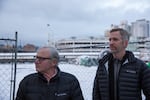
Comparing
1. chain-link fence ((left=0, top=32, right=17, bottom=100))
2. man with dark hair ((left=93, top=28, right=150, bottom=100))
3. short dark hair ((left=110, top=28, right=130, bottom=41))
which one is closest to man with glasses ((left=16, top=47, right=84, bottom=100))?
man with dark hair ((left=93, top=28, right=150, bottom=100))

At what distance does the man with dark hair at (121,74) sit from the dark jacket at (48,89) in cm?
54

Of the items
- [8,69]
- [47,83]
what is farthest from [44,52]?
[8,69]

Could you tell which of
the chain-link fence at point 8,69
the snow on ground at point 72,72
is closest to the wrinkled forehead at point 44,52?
the chain-link fence at point 8,69

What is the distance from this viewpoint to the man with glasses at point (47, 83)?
8.64ft

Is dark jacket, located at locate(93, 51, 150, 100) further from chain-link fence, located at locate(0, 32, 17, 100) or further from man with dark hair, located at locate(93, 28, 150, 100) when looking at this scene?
chain-link fence, located at locate(0, 32, 17, 100)

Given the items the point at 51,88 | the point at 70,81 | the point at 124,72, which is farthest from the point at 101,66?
the point at 51,88

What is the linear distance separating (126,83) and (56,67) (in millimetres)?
812

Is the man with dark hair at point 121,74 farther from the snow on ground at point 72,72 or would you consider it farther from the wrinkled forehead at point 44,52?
the snow on ground at point 72,72

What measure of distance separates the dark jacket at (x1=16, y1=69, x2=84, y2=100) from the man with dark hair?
0.54 m

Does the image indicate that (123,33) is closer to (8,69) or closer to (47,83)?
(47,83)

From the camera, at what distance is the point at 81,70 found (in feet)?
24.7

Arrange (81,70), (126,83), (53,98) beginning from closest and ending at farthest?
1. (53,98)
2. (126,83)
3. (81,70)

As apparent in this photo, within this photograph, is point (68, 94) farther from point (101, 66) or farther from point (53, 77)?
point (101, 66)

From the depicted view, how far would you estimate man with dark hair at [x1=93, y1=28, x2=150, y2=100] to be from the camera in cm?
310
